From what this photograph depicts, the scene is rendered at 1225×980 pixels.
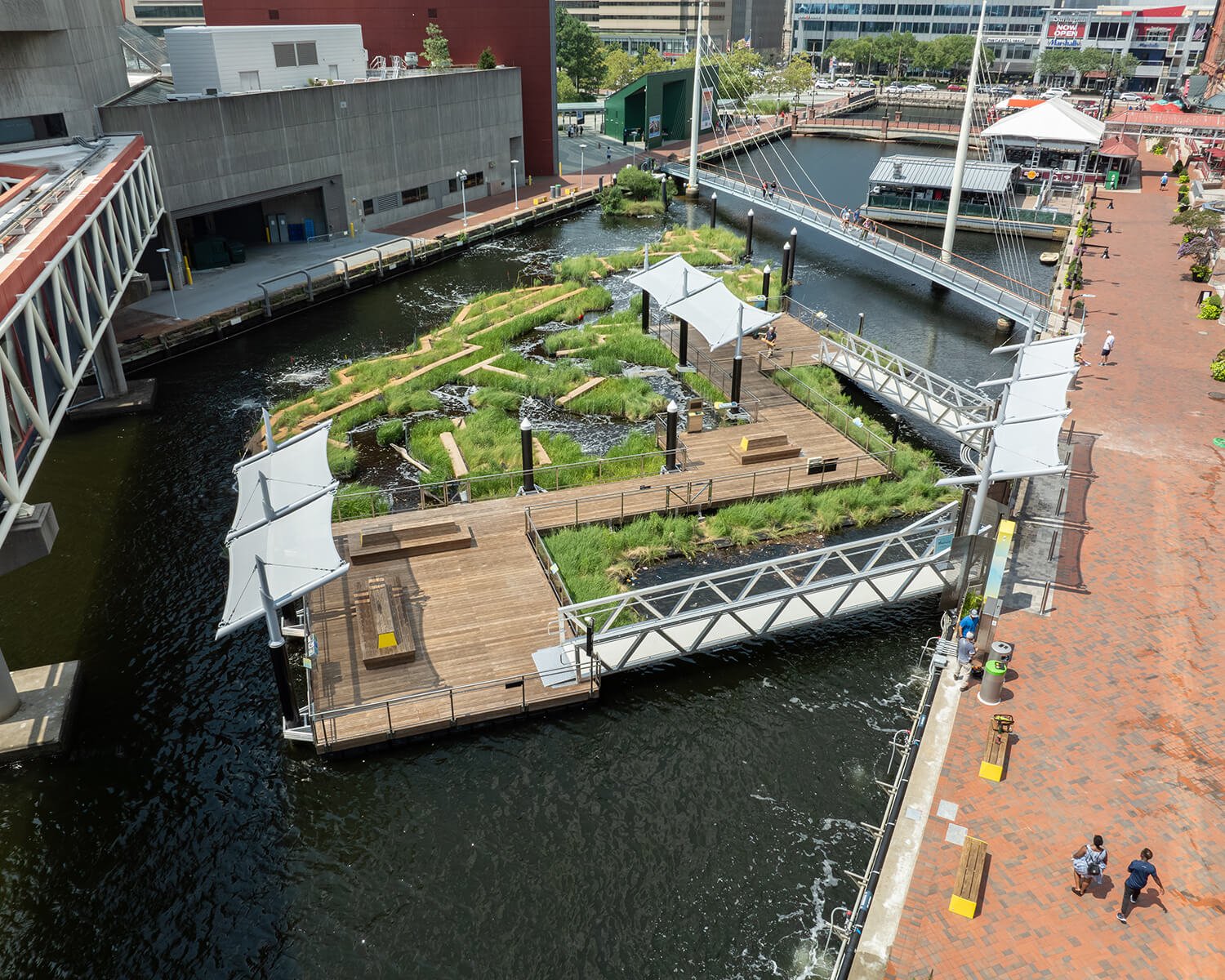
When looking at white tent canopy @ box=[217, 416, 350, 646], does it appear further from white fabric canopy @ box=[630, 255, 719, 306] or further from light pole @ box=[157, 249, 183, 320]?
light pole @ box=[157, 249, 183, 320]

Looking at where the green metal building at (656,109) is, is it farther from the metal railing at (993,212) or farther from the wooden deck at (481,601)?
the wooden deck at (481,601)

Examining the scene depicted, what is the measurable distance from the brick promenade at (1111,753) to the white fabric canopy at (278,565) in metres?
13.2

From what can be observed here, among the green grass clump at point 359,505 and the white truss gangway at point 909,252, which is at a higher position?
the white truss gangway at point 909,252

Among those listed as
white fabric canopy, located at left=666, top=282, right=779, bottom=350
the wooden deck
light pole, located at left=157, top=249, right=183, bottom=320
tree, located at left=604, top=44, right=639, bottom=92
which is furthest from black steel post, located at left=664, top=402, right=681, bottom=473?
tree, located at left=604, top=44, right=639, bottom=92

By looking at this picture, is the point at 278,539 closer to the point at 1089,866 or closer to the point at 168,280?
the point at 1089,866

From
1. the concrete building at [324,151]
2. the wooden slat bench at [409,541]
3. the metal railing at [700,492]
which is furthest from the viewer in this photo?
the concrete building at [324,151]

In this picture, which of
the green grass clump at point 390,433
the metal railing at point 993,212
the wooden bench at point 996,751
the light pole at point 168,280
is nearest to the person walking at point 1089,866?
the wooden bench at point 996,751

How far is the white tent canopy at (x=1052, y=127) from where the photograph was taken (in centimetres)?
6269

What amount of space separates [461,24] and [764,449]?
186 feet

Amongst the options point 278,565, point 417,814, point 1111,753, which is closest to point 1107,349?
point 1111,753

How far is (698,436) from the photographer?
31.6 meters

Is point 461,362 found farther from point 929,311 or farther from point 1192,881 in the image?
point 1192,881

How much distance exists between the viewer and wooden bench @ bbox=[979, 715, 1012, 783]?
692 inches

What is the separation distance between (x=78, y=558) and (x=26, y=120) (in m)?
23.3
